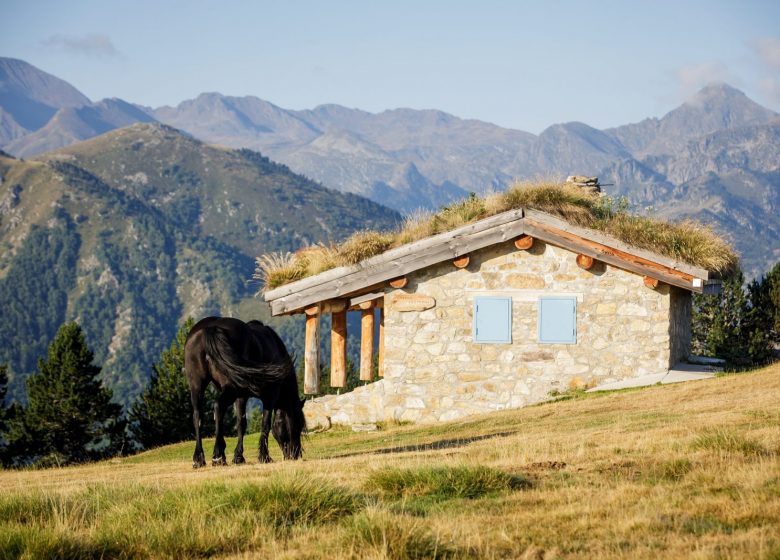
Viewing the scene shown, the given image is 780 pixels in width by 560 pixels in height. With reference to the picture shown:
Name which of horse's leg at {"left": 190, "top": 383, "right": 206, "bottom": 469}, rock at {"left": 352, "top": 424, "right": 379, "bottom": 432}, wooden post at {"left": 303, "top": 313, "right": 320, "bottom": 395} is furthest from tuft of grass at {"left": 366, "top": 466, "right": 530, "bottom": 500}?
wooden post at {"left": 303, "top": 313, "right": 320, "bottom": 395}

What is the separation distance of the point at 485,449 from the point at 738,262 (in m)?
13.8

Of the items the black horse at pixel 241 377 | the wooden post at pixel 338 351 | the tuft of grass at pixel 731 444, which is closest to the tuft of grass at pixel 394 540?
the tuft of grass at pixel 731 444

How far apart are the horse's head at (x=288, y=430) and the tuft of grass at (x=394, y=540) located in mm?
7177

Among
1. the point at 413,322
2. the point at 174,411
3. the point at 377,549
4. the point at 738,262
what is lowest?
the point at 174,411

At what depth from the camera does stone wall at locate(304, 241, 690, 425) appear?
2041 centimetres

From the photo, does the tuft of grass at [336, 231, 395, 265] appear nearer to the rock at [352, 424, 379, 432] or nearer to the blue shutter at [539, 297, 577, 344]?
the rock at [352, 424, 379, 432]

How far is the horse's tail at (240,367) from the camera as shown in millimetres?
12438

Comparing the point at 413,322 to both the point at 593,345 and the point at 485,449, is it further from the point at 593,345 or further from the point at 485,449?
the point at 485,449

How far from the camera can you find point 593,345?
20.6m

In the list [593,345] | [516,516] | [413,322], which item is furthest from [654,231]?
[516,516]

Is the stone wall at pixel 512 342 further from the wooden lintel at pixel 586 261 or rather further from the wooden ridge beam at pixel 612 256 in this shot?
the wooden ridge beam at pixel 612 256

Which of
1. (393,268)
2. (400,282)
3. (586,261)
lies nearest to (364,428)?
(400,282)

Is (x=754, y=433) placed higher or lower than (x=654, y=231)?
lower

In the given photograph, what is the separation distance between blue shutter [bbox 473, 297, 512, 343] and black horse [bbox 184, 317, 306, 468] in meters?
7.68
